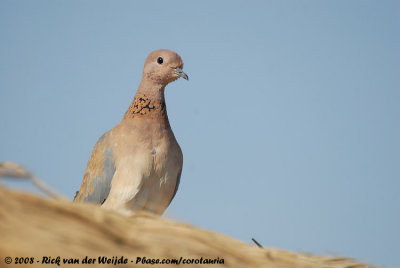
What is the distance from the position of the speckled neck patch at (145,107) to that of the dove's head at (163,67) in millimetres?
352

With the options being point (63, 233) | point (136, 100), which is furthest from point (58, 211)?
→ point (136, 100)

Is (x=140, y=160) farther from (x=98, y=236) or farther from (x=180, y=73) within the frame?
(x=98, y=236)

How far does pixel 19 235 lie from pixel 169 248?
2.43ft

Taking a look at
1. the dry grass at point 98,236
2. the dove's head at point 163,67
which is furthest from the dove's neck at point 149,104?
the dry grass at point 98,236

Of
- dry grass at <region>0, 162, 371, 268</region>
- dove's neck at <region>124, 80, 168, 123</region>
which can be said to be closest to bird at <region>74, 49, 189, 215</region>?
dove's neck at <region>124, 80, 168, 123</region>

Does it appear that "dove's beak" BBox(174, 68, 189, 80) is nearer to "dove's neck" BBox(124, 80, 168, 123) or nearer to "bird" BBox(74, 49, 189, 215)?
"bird" BBox(74, 49, 189, 215)

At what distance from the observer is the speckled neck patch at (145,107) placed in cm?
641

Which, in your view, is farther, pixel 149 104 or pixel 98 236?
pixel 149 104

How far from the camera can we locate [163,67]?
6.88 metres

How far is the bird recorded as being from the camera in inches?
235

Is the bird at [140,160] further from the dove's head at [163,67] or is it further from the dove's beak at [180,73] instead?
the dove's beak at [180,73]

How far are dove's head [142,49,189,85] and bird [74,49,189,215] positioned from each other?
14mm

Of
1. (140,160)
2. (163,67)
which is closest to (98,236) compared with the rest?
(140,160)

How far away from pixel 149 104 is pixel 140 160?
0.91 meters
